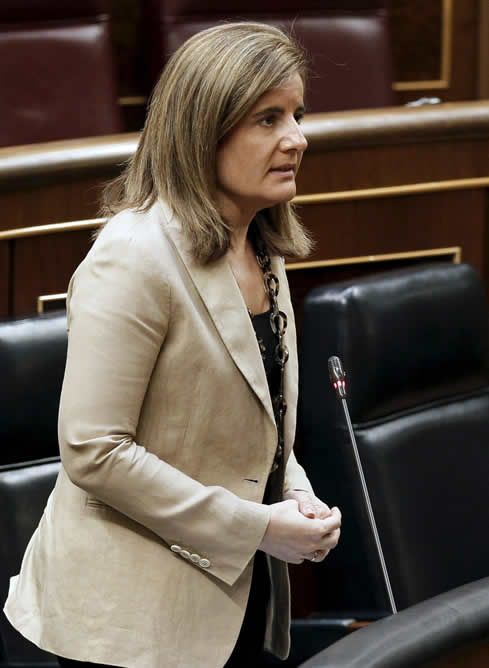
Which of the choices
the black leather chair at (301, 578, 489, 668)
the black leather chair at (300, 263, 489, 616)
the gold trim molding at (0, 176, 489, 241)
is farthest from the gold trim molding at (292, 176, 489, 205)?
the black leather chair at (301, 578, 489, 668)

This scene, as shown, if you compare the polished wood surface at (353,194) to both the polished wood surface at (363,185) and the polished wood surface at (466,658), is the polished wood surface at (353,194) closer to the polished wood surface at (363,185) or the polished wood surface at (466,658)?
the polished wood surface at (363,185)

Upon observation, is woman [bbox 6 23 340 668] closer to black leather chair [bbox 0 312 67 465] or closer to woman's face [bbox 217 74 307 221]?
woman's face [bbox 217 74 307 221]

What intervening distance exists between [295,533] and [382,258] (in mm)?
453

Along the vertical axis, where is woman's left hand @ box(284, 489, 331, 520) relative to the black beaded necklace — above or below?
below

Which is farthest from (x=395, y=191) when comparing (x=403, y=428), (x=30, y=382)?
(x=30, y=382)

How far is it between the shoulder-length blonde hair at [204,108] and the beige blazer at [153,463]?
11mm

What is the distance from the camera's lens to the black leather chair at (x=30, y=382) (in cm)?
65

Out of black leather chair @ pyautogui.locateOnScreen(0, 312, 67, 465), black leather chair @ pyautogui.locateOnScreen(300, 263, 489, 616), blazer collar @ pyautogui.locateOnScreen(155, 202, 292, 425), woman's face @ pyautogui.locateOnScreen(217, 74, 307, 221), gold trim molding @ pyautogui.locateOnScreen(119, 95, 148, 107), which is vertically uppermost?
woman's face @ pyautogui.locateOnScreen(217, 74, 307, 221)

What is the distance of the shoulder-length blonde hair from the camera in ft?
1.45

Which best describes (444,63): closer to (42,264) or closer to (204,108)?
(42,264)

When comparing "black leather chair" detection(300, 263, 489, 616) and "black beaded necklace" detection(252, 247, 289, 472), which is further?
"black leather chair" detection(300, 263, 489, 616)

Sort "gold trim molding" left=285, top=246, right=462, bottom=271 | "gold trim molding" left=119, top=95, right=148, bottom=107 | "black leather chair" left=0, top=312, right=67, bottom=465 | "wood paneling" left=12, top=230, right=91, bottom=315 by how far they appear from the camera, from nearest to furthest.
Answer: "black leather chair" left=0, top=312, right=67, bottom=465 → "wood paneling" left=12, top=230, right=91, bottom=315 → "gold trim molding" left=285, top=246, right=462, bottom=271 → "gold trim molding" left=119, top=95, right=148, bottom=107

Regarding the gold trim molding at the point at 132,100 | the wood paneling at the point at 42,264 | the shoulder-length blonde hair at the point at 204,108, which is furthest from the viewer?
the gold trim molding at the point at 132,100

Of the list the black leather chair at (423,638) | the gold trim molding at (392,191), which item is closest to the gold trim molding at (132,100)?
the gold trim molding at (392,191)
